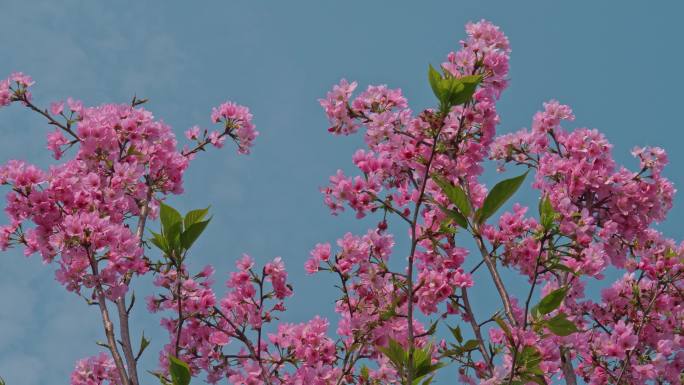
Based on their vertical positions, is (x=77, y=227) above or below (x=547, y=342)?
above

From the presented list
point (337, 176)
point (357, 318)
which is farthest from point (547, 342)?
point (337, 176)

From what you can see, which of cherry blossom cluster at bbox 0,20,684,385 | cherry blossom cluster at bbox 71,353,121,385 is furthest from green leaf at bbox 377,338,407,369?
cherry blossom cluster at bbox 71,353,121,385

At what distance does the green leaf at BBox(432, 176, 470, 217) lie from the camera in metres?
4.30

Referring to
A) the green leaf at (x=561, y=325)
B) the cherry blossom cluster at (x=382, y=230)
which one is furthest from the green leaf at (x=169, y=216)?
the green leaf at (x=561, y=325)

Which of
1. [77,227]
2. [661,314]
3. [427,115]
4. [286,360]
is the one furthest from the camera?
[661,314]

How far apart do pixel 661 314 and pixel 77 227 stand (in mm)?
6250

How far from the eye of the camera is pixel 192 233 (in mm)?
4633

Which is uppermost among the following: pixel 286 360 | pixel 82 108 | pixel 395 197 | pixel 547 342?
pixel 82 108

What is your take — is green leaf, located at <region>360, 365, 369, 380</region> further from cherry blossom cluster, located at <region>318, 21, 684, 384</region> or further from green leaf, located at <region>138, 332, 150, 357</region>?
green leaf, located at <region>138, 332, 150, 357</region>

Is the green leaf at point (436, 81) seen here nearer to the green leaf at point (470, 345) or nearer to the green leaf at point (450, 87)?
the green leaf at point (450, 87)

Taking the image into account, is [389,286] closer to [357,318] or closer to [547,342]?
[357,318]

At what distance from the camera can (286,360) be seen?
6238mm

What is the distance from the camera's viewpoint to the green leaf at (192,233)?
456cm

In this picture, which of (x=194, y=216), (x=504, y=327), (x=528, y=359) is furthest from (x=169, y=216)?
(x=528, y=359)
